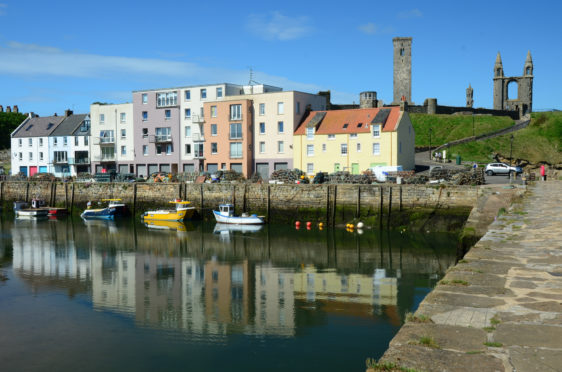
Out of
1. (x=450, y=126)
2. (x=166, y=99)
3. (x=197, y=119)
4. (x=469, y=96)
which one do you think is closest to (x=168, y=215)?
(x=197, y=119)

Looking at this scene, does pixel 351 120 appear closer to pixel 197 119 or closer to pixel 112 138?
pixel 197 119

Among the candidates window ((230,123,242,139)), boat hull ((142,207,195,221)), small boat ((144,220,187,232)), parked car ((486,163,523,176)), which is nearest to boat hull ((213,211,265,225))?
boat hull ((142,207,195,221))

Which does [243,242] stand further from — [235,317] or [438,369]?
[438,369]

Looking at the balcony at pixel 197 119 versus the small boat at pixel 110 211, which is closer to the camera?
the small boat at pixel 110 211

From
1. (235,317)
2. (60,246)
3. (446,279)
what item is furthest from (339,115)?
(446,279)

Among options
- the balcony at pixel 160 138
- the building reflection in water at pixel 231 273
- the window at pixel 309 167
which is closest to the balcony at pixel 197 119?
the balcony at pixel 160 138

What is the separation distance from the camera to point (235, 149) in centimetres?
6034

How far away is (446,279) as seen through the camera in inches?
372

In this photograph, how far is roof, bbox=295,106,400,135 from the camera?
53.8 m

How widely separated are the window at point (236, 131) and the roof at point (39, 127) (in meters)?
32.9

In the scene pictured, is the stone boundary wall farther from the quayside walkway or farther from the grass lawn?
the grass lawn

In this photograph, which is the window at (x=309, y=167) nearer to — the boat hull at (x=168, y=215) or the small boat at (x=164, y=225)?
the boat hull at (x=168, y=215)

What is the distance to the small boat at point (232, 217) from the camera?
137 ft

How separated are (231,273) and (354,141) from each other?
32.8m
